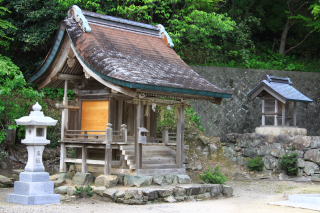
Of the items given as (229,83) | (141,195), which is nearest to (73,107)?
(141,195)

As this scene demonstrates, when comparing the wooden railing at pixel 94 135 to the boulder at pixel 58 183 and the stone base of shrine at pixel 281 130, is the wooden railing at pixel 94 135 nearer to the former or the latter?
the boulder at pixel 58 183

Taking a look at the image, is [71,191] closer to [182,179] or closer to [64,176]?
[64,176]

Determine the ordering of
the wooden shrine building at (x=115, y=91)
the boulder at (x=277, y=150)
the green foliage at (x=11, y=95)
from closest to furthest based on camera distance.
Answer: the wooden shrine building at (x=115, y=91), the green foliage at (x=11, y=95), the boulder at (x=277, y=150)

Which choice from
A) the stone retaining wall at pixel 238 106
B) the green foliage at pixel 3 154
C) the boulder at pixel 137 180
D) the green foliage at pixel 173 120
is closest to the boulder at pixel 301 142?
the stone retaining wall at pixel 238 106

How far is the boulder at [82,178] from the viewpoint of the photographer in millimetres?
A: 12742

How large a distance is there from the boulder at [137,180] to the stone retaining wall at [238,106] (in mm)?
9712

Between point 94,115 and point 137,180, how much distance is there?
123 inches

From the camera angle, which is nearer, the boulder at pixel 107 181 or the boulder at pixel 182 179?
the boulder at pixel 107 181

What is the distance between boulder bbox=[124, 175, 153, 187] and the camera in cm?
1200

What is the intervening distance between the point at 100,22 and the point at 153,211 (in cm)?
768

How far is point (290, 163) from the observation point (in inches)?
661

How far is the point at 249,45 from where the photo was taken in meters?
28.6

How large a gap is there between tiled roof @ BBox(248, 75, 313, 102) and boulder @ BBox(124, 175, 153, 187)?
28.7ft

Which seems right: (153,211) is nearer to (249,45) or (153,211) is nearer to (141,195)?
(141,195)
